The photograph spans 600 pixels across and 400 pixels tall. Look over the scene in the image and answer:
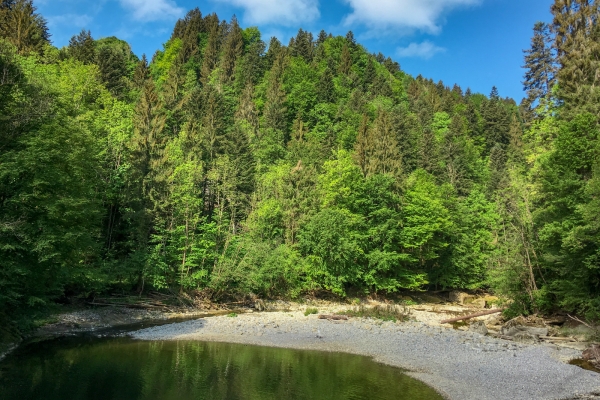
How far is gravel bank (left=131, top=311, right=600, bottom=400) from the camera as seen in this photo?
41.3 ft

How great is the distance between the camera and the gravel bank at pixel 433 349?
41.3 ft

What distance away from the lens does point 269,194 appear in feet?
128

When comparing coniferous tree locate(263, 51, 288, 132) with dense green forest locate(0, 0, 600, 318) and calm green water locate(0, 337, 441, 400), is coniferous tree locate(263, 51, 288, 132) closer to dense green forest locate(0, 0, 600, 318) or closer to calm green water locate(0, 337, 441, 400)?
dense green forest locate(0, 0, 600, 318)

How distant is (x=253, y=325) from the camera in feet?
74.6

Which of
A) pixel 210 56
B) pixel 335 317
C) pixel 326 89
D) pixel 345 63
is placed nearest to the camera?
pixel 335 317

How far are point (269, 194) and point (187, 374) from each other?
85.8ft

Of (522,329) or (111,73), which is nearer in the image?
(522,329)

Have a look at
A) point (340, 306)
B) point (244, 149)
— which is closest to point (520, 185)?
point (340, 306)

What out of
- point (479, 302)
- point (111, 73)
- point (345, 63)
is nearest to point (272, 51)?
point (345, 63)

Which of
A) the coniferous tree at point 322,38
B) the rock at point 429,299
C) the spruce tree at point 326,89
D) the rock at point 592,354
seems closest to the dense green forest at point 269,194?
the rock at point 429,299

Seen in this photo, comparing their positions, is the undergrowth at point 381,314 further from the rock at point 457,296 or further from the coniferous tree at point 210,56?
the coniferous tree at point 210,56

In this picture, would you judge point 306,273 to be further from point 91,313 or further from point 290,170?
point 91,313

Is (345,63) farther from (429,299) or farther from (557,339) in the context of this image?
(557,339)

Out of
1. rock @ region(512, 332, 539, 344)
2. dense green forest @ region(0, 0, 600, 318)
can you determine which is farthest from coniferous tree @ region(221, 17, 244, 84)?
rock @ region(512, 332, 539, 344)
